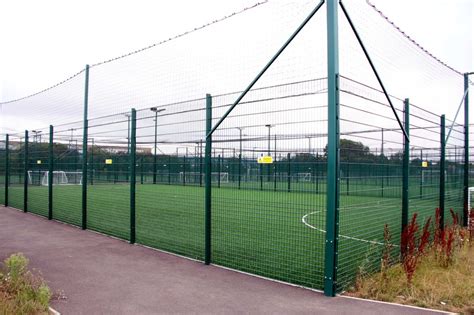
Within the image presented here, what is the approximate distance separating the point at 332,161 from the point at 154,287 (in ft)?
9.05

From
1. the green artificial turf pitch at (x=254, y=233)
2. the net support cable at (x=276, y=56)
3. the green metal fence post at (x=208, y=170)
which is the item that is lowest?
the green artificial turf pitch at (x=254, y=233)

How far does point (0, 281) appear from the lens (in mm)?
4484

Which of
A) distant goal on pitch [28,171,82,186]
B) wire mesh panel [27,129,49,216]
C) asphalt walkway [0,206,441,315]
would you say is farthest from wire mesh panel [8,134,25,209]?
asphalt walkway [0,206,441,315]

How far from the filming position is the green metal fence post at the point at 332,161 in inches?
187

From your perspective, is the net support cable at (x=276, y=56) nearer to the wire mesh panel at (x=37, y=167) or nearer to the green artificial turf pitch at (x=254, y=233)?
the green artificial turf pitch at (x=254, y=233)

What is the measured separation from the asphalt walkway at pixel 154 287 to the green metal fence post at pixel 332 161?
36cm

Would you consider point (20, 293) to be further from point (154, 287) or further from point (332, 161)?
point (332, 161)

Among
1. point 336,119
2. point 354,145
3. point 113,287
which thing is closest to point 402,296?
point 336,119

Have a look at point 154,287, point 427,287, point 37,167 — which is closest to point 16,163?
point 37,167

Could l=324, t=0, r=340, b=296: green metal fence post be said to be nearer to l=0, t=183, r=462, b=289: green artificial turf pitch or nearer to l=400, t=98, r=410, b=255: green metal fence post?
l=0, t=183, r=462, b=289: green artificial turf pitch

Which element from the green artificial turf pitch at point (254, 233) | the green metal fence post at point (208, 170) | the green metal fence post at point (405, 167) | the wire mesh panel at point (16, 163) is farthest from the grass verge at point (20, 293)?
the wire mesh panel at point (16, 163)

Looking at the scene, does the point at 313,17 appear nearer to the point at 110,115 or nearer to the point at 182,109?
the point at 182,109

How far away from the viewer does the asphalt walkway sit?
170 inches

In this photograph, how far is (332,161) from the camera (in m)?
4.78
